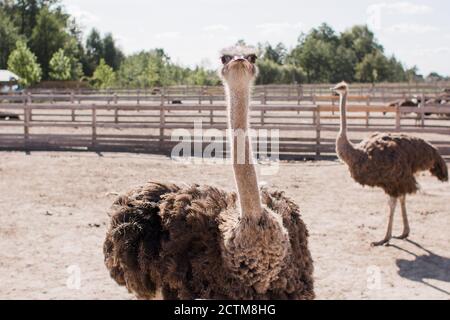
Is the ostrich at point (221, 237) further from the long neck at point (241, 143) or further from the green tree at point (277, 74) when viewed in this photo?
the green tree at point (277, 74)

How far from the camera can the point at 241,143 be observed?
2746 mm

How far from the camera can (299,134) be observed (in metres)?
14.2

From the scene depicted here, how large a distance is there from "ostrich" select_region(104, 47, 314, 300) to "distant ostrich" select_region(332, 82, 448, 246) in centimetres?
255

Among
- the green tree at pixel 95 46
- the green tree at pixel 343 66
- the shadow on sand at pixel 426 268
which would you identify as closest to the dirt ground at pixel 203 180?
the shadow on sand at pixel 426 268

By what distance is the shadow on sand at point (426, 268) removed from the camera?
4793 mm

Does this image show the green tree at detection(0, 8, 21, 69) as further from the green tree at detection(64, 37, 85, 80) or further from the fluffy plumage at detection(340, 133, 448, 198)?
the fluffy plumage at detection(340, 133, 448, 198)

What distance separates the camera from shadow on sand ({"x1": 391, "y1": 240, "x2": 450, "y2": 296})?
479cm

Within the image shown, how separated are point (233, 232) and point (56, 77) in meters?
47.5

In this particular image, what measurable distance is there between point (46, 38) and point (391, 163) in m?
53.3

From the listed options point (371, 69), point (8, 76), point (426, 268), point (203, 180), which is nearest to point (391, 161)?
point (426, 268)

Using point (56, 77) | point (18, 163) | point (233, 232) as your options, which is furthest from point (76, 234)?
point (56, 77)

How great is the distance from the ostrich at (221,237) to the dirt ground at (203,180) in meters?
0.65

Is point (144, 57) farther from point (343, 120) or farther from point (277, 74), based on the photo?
point (343, 120)

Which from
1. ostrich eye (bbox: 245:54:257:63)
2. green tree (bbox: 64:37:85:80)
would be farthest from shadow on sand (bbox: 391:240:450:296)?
green tree (bbox: 64:37:85:80)
